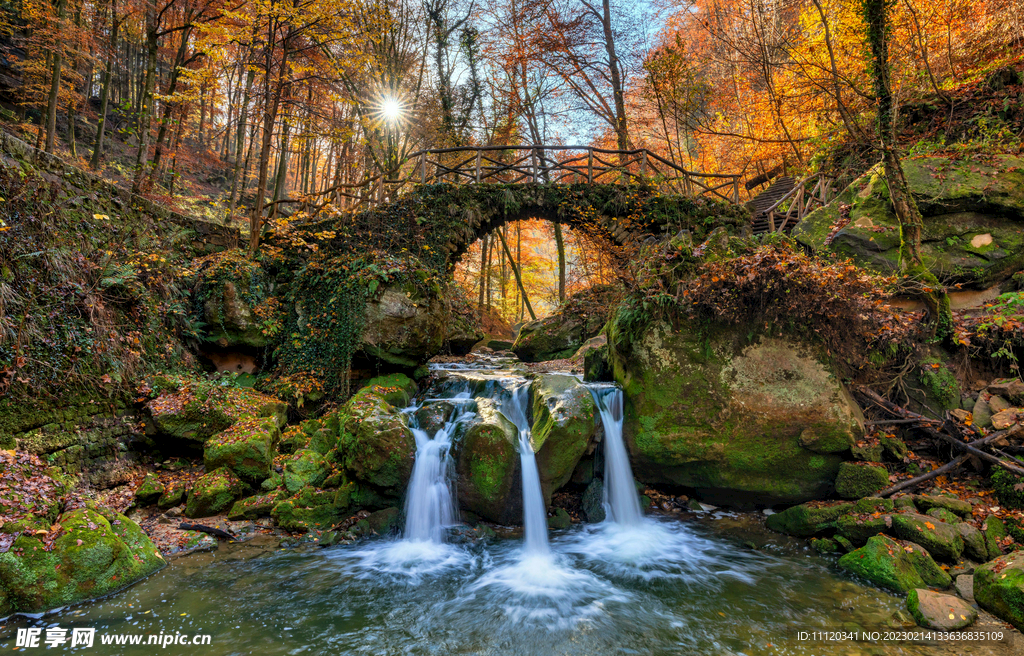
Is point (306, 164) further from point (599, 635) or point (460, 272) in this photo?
point (599, 635)

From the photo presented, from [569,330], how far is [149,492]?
30.8 feet

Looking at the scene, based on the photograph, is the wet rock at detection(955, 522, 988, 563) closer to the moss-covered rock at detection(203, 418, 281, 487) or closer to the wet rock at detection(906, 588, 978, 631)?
the wet rock at detection(906, 588, 978, 631)

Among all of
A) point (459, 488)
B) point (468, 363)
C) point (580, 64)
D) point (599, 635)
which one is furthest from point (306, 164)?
point (599, 635)

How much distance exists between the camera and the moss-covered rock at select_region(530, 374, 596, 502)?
5.69 meters

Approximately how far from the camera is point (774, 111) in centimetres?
1304

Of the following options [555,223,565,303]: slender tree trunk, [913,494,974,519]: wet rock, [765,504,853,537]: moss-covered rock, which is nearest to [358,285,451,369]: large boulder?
[765,504,853,537]: moss-covered rock

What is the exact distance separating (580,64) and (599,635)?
17.8m

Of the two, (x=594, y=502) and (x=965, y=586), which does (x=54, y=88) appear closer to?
(x=594, y=502)

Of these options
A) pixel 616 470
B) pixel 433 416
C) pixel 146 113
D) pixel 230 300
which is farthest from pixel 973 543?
pixel 146 113

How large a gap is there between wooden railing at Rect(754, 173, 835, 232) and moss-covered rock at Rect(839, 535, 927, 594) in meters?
6.93

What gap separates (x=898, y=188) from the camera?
6.47 meters

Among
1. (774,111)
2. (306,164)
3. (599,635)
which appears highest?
(306,164)

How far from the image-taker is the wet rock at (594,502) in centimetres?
589

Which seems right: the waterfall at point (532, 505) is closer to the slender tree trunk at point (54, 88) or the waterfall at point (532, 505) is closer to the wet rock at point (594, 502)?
the wet rock at point (594, 502)
